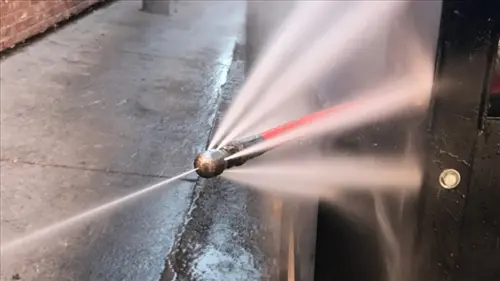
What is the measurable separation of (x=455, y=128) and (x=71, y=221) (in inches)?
58.8

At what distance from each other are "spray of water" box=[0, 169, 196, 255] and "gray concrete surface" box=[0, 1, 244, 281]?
21mm

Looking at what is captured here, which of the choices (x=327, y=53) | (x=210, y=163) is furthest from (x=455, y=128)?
(x=210, y=163)

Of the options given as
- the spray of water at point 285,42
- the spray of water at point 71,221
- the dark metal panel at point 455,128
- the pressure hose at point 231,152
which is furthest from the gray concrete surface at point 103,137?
the dark metal panel at point 455,128

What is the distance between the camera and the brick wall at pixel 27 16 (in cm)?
376

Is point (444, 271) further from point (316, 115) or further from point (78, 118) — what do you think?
point (78, 118)

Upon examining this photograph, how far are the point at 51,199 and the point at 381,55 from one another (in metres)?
1.59

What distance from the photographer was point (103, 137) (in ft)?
8.87

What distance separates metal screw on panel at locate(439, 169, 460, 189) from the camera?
2.90 feet

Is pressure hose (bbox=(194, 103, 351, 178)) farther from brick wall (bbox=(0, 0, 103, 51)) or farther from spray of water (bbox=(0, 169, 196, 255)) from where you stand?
brick wall (bbox=(0, 0, 103, 51))

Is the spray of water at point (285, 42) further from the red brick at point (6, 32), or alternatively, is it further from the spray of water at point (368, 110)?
the red brick at point (6, 32)

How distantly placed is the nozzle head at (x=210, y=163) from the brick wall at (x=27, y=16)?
10.3ft

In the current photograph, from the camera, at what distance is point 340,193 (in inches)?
43.4

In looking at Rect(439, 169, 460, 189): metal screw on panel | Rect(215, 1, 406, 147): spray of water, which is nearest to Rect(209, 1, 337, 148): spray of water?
Rect(215, 1, 406, 147): spray of water

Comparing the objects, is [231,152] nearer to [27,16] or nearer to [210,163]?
[210,163]
